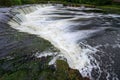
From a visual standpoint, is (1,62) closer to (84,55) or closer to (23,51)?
(23,51)

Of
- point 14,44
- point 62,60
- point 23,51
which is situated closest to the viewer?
point 62,60

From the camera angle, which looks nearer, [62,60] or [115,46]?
[62,60]

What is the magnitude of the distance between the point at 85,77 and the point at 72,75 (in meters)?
0.72

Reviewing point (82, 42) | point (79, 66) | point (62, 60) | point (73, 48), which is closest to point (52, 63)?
point (62, 60)

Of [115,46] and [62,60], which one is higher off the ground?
[62,60]

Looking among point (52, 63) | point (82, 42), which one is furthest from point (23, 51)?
point (82, 42)

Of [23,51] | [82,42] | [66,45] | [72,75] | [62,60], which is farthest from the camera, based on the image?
[82,42]

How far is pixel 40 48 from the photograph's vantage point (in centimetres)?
927

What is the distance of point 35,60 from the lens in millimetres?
8031

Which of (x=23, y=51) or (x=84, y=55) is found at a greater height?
(x=23, y=51)

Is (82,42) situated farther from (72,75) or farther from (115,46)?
(72,75)

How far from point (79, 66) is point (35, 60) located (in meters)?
1.95

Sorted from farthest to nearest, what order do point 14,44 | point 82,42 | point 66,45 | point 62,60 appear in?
point 82,42, point 66,45, point 14,44, point 62,60

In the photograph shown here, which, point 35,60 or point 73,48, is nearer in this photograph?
point 35,60
